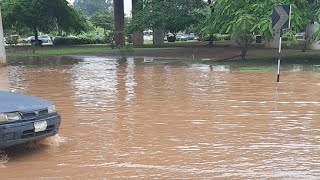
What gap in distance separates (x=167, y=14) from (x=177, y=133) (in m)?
26.8

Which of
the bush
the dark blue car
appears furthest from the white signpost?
the bush

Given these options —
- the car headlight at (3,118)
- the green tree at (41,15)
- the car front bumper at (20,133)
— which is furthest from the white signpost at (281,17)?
the green tree at (41,15)

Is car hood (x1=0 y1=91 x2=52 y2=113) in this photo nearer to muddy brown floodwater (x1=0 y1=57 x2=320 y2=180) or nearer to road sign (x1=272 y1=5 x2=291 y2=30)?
muddy brown floodwater (x1=0 y1=57 x2=320 y2=180)

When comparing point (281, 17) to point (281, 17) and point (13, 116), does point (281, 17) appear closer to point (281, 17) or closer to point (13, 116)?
point (281, 17)

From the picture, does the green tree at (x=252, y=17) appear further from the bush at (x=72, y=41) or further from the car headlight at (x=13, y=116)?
the bush at (x=72, y=41)

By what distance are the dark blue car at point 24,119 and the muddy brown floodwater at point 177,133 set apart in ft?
1.14

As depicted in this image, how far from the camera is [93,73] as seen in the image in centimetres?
2112

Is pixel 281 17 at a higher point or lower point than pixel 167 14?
lower

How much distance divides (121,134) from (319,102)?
5.64m

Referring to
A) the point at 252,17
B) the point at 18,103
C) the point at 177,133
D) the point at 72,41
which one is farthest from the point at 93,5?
the point at 18,103

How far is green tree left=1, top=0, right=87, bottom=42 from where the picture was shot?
4894cm

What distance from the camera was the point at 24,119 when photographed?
6.75 meters

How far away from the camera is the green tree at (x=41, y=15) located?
48.9m

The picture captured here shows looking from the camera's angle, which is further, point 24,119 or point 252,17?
point 252,17
